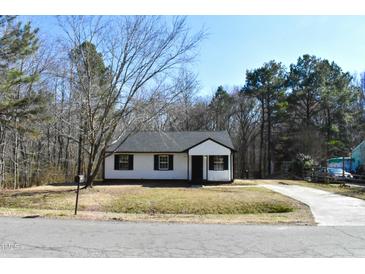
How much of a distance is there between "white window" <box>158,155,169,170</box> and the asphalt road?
59.9 feet

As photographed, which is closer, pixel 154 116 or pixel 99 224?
pixel 99 224

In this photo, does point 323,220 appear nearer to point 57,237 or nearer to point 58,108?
point 57,237

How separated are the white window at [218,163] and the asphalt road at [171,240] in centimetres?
1758

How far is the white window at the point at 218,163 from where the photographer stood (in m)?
28.7

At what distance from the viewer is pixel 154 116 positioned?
2136cm

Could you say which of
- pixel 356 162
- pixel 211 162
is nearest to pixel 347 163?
pixel 356 162

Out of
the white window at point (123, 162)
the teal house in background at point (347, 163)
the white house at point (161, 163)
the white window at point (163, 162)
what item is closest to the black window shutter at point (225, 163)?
the white house at point (161, 163)

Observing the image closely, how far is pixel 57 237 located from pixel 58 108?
581 inches

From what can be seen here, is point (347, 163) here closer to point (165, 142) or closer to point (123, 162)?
point (165, 142)

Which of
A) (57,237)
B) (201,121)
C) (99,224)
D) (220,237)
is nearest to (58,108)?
(99,224)

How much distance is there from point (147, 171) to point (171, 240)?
21.2 meters

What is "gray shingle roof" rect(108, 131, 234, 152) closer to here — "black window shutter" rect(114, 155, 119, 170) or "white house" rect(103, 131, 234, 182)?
"white house" rect(103, 131, 234, 182)

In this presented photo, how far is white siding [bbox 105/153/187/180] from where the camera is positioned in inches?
1169

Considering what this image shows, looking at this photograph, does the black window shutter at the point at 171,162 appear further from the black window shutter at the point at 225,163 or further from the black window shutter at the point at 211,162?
the black window shutter at the point at 225,163
